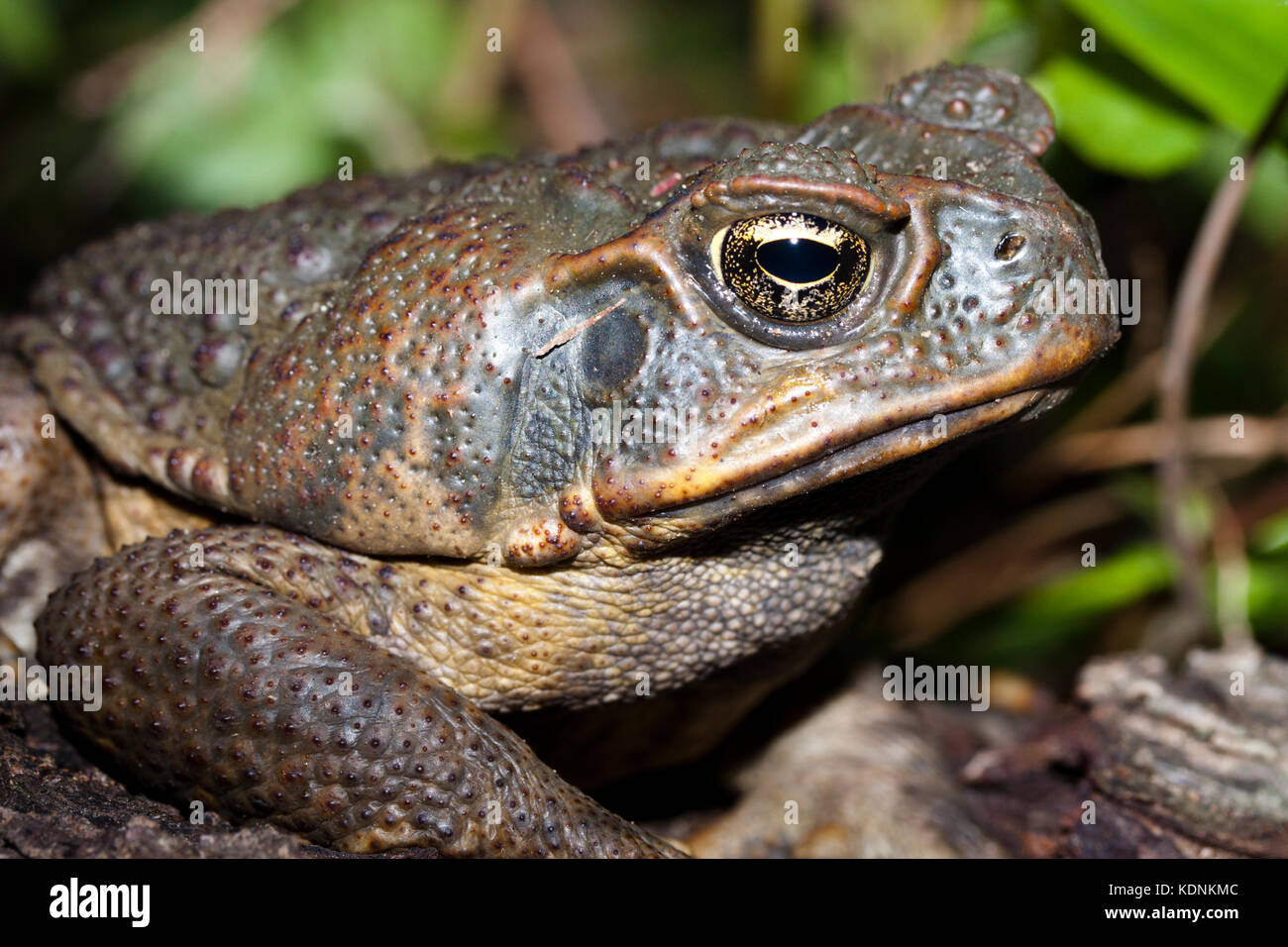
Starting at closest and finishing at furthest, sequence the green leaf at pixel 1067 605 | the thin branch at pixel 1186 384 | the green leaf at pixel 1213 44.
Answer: the green leaf at pixel 1213 44, the thin branch at pixel 1186 384, the green leaf at pixel 1067 605

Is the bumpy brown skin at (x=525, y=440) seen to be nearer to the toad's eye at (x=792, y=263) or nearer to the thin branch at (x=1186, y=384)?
the toad's eye at (x=792, y=263)

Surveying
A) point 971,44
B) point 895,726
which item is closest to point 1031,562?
point 895,726

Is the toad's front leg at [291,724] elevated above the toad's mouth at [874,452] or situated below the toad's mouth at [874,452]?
below

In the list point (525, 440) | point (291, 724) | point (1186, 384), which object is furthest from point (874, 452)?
point (1186, 384)

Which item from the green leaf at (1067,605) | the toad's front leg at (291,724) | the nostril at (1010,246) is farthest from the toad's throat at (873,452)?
the green leaf at (1067,605)

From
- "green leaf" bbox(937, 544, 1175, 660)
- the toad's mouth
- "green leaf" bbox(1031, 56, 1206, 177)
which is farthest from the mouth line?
"green leaf" bbox(937, 544, 1175, 660)

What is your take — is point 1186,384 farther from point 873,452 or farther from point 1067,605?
point 873,452
